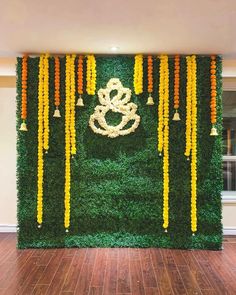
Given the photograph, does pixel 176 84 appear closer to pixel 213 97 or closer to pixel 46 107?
pixel 213 97

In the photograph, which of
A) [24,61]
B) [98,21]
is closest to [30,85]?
[24,61]

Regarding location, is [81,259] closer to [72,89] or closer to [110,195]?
Answer: [110,195]

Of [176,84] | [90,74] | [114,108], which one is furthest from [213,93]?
[90,74]

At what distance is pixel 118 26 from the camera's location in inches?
156

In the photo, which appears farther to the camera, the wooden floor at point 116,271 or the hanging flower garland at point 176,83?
the hanging flower garland at point 176,83

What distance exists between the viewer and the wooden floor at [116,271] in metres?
3.68

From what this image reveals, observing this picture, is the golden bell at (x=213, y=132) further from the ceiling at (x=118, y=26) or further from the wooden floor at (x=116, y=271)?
the wooden floor at (x=116, y=271)

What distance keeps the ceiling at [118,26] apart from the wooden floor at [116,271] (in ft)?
9.13

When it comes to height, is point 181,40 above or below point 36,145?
above

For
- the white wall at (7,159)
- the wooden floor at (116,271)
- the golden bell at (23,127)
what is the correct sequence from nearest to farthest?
1. the wooden floor at (116,271)
2. the golden bell at (23,127)
3. the white wall at (7,159)

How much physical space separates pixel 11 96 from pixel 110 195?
7.72 ft

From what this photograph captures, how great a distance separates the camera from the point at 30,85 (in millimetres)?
5035

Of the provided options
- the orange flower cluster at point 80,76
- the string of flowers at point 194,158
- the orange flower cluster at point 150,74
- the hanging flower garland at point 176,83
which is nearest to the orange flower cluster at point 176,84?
the hanging flower garland at point 176,83

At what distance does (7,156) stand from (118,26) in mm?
3001
